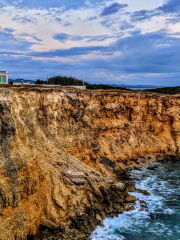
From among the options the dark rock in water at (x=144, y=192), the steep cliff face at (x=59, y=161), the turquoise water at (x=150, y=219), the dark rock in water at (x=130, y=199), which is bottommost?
the turquoise water at (x=150, y=219)

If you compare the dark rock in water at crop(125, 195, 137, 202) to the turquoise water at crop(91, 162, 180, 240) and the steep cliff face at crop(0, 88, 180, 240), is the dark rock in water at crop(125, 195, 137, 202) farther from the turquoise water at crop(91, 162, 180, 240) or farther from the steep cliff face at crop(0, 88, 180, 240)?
the turquoise water at crop(91, 162, 180, 240)

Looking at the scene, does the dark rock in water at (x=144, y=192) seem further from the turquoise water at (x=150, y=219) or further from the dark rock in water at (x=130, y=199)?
the dark rock in water at (x=130, y=199)

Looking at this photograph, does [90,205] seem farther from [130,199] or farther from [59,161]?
[130,199]

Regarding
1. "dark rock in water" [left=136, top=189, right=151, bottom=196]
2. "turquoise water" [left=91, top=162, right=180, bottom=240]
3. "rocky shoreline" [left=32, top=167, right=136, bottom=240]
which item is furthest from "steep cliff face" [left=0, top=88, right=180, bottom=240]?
"dark rock in water" [left=136, top=189, right=151, bottom=196]

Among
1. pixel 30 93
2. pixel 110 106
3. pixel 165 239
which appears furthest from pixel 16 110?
pixel 110 106

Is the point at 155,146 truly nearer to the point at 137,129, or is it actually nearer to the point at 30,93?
the point at 137,129

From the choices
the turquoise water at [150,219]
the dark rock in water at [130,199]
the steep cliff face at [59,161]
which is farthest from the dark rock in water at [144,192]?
the dark rock in water at [130,199]
